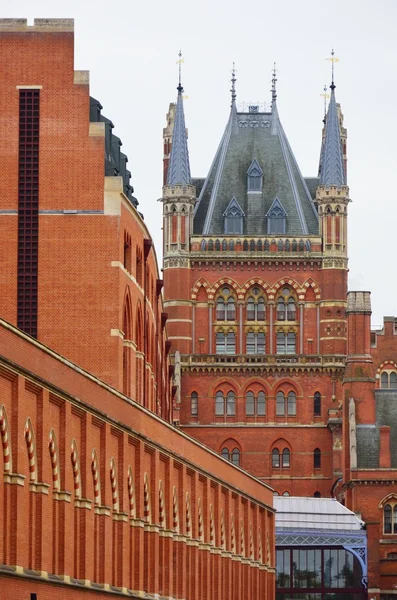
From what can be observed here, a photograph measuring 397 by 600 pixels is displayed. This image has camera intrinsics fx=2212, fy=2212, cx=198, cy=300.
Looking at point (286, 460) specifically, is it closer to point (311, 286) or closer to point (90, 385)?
point (311, 286)

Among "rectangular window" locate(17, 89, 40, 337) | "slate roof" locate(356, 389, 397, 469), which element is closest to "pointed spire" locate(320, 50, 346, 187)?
"slate roof" locate(356, 389, 397, 469)

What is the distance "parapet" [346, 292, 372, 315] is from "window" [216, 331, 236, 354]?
16349 millimetres

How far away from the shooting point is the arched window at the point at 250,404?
15175 cm

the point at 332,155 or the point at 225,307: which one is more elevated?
the point at 332,155

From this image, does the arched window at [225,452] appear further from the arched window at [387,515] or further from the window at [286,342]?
the arched window at [387,515]

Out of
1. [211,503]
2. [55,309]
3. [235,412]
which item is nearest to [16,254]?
[55,309]

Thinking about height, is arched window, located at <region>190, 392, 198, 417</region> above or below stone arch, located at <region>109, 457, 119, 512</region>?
above

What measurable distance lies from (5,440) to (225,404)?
108 metres

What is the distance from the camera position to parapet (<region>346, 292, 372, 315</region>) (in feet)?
453

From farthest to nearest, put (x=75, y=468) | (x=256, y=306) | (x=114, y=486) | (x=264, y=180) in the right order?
(x=264, y=180)
(x=256, y=306)
(x=114, y=486)
(x=75, y=468)

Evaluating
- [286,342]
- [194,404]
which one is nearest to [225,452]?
[194,404]

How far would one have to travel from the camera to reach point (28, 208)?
8231 cm

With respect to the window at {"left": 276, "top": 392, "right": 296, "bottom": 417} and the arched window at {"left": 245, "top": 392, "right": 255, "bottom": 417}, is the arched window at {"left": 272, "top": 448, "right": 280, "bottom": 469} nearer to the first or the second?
the window at {"left": 276, "top": 392, "right": 296, "bottom": 417}

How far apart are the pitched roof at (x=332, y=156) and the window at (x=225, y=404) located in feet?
55.0
